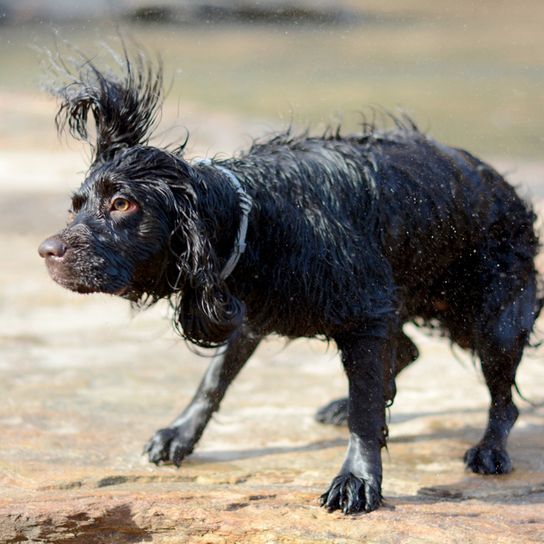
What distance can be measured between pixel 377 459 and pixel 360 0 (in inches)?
1113

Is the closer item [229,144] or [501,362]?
[501,362]

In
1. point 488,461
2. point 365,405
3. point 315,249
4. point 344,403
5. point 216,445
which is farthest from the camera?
point 344,403

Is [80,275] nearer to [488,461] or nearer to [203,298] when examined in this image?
[203,298]

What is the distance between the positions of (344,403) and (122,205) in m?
2.17

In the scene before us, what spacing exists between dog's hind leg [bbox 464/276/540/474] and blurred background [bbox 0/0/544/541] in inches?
7.5

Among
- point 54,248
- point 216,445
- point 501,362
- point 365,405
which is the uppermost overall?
point 54,248

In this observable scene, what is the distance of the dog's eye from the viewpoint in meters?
4.13

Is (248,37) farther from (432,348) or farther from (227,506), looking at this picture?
(227,506)

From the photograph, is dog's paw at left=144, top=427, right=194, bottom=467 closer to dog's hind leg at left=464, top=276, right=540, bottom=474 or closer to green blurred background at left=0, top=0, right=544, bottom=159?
dog's hind leg at left=464, top=276, right=540, bottom=474

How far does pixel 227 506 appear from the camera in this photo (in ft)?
14.0

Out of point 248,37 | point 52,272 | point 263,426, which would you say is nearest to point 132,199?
point 52,272

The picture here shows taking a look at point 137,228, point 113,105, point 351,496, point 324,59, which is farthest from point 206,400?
point 324,59

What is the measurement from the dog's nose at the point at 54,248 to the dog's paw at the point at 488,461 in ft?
7.46

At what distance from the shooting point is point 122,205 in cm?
414
